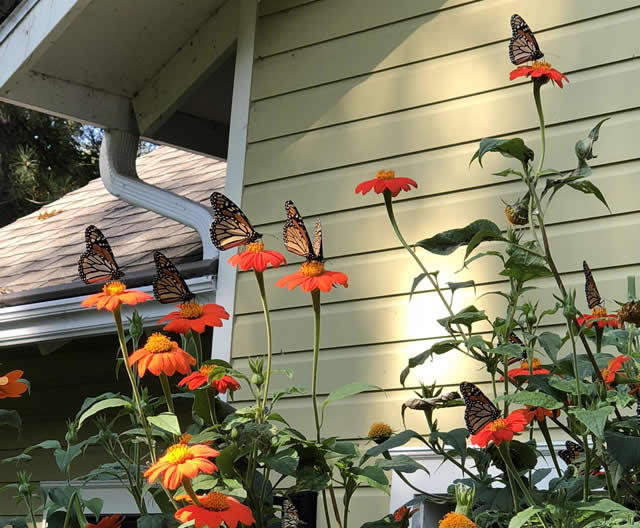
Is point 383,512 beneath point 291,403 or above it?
beneath

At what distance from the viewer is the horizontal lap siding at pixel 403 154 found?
2576 millimetres

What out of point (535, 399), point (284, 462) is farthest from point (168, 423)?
point (535, 399)

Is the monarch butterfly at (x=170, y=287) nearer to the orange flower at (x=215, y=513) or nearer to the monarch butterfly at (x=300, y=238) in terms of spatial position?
the monarch butterfly at (x=300, y=238)

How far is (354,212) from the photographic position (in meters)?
2.96

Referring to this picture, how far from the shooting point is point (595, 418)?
1.26 m

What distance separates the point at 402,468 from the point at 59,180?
13.3 metres

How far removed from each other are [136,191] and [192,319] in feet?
6.20

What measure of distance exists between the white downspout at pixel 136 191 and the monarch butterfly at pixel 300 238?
1.47 meters

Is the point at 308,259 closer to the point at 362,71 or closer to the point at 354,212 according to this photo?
the point at 354,212

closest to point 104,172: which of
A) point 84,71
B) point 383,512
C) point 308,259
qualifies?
point 84,71

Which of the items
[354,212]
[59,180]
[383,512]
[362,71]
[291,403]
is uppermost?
[59,180]

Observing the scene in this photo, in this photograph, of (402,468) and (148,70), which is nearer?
(402,468)

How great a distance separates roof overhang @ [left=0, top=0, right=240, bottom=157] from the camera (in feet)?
10.4

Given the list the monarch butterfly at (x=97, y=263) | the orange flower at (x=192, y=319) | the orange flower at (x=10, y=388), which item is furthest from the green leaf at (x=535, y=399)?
the orange flower at (x=10, y=388)
